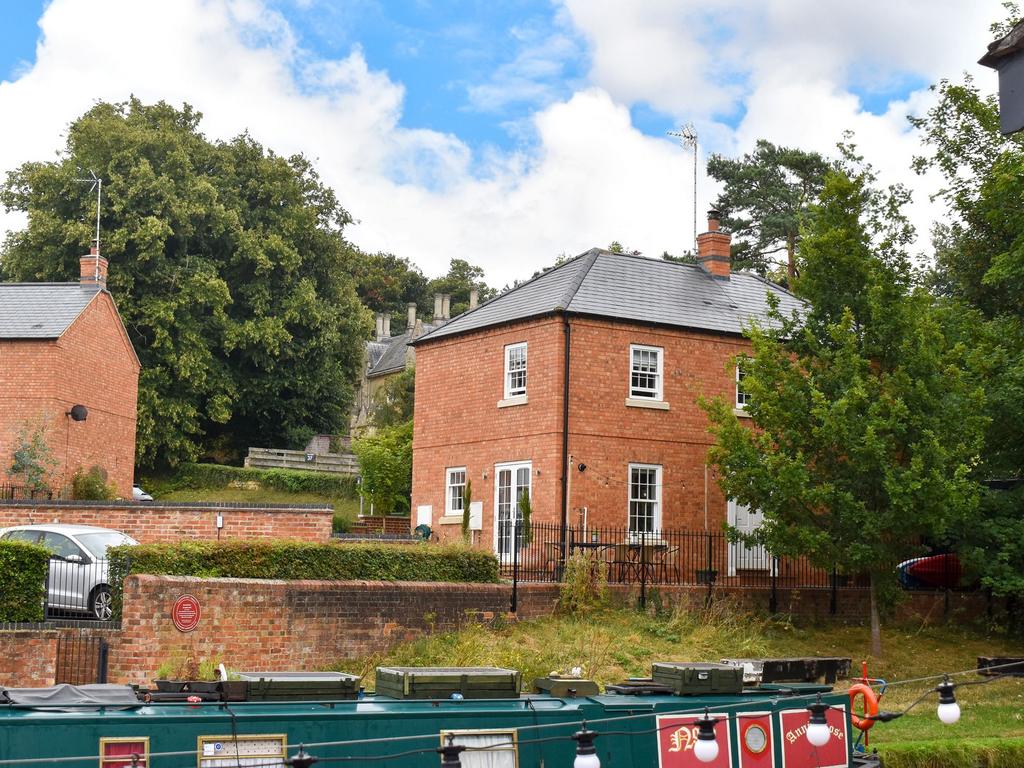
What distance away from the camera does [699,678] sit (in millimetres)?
12680

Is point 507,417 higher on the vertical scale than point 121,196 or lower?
lower

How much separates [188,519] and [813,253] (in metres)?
12.8

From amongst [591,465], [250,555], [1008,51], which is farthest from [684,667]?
[591,465]

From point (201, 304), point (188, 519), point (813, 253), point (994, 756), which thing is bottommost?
point (994, 756)

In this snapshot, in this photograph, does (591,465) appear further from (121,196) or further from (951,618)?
(121,196)

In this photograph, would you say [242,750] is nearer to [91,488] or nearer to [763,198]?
[91,488]

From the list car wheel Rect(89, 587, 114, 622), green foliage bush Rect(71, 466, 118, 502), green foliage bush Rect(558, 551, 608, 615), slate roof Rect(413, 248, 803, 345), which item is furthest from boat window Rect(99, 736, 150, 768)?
green foliage bush Rect(71, 466, 118, 502)

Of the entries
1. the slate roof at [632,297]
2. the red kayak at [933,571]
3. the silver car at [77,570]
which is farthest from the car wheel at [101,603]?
the red kayak at [933,571]

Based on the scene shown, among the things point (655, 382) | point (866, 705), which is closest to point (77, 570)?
point (866, 705)

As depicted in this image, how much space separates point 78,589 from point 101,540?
7.18 ft

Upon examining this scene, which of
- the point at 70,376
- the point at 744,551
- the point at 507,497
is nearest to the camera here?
the point at 744,551

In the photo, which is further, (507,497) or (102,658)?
(507,497)

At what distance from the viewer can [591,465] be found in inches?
1131

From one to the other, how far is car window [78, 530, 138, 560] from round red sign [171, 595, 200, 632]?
378 centimetres
